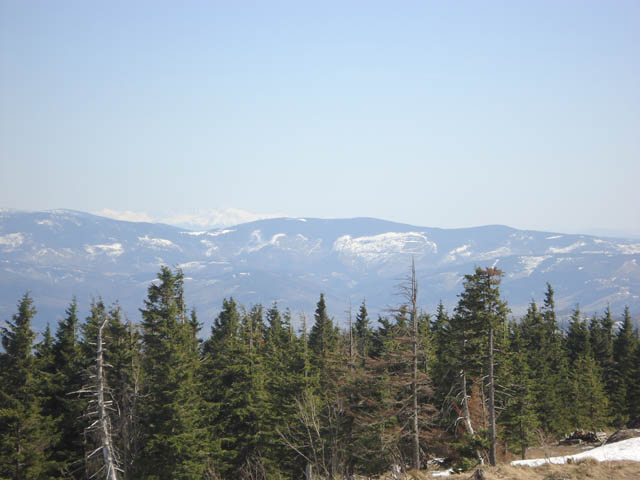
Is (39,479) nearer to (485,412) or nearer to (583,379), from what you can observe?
(485,412)

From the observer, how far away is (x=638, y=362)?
5816 cm

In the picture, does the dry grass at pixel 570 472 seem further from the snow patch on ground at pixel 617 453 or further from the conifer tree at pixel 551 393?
the conifer tree at pixel 551 393

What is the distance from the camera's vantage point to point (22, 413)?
3184cm

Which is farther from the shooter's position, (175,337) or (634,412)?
(634,412)

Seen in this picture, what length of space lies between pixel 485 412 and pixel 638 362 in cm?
3351

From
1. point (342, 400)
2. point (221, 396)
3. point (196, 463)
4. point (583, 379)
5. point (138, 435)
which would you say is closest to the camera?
point (196, 463)

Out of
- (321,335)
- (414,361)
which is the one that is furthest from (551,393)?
(414,361)

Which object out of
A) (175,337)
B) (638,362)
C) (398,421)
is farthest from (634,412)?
(175,337)

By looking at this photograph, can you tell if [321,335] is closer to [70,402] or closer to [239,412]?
[239,412]

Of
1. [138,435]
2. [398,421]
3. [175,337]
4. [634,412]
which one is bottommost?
[634,412]

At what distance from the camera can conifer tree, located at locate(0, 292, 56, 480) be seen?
31.7m

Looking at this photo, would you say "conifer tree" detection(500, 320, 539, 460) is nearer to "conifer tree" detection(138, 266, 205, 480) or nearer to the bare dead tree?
the bare dead tree

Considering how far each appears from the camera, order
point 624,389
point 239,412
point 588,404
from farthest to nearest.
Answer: point 624,389, point 588,404, point 239,412

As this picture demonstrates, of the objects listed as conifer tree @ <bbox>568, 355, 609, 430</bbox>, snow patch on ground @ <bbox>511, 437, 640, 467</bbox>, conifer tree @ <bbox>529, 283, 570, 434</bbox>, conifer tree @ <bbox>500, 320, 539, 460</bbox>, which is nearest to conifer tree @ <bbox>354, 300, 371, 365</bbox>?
conifer tree @ <bbox>529, 283, 570, 434</bbox>
